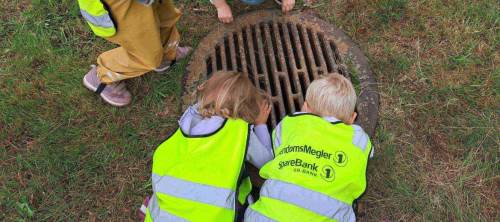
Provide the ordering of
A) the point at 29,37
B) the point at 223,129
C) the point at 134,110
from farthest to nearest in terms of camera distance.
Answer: the point at 29,37 < the point at 134,110 < the point at 223,129

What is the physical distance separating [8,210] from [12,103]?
601mm

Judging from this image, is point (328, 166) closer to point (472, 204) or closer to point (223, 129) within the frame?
point (223, 129)

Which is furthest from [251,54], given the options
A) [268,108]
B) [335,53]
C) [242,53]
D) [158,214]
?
[158,214]

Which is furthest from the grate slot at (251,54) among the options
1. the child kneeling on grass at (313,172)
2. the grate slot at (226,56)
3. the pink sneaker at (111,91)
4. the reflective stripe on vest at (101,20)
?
the reflective stripe on vest at (101,20)

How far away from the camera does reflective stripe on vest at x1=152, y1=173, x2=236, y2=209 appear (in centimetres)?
Answer: 174

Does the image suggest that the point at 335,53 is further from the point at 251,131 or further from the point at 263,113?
the point at 251,131

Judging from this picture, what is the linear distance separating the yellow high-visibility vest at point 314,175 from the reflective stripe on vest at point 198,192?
147 mm

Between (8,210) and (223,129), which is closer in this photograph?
(223,129)

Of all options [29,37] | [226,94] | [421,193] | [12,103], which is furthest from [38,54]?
[421,193]

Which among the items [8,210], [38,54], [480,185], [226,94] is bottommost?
[8,210]

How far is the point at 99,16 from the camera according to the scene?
1.80 metres

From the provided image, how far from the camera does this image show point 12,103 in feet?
8.02

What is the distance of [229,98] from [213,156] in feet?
1.02

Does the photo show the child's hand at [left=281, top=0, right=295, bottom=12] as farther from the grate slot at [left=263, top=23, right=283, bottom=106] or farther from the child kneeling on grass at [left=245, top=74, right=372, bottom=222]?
the child kneeling on grass at [left=245, top=74, right=372, bottom=222]
